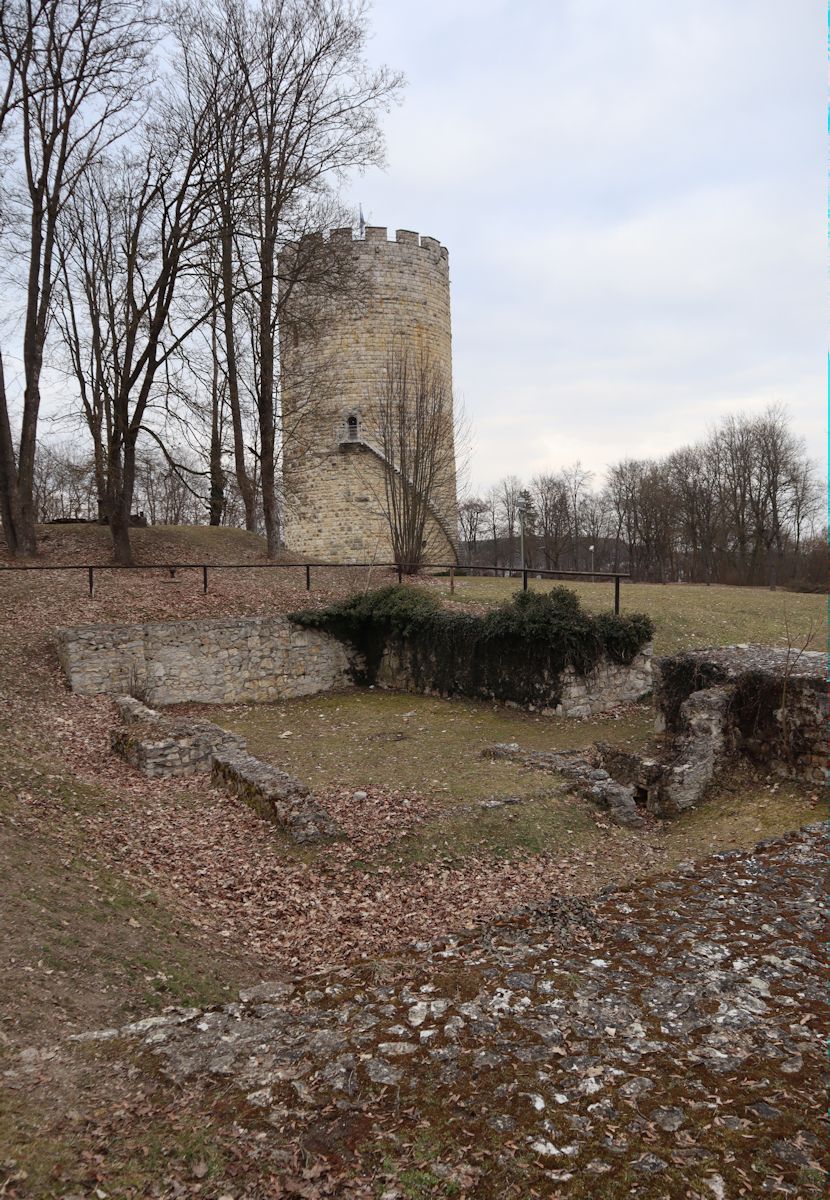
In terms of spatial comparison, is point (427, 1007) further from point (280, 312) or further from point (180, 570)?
point (280, 312)

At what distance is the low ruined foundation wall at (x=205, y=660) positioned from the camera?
13.0 meters

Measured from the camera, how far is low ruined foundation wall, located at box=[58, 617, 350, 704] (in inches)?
513

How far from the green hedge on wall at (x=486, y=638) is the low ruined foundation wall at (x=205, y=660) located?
540 millimetres

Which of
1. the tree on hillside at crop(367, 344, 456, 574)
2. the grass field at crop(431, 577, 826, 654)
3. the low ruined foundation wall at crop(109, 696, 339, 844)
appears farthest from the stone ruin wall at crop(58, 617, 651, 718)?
the tree on hillside at crop(367, 344, 456, 574)

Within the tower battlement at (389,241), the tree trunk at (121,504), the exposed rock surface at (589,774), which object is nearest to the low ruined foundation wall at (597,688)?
the exposed rock surface at (589,774)

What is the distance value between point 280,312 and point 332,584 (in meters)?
7.36

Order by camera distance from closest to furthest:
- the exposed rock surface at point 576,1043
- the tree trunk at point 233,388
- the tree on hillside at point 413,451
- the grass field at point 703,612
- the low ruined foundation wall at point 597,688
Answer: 1. the exposed rock surface at point 576,1043
2. the low ruined foundation wall at point 597,688
3. the grass field at point 703,612
4. the tree trunk at point 233,388
5. the tree on hillside at point 413,451

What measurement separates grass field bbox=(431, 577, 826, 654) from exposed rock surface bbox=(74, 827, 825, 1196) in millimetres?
7417

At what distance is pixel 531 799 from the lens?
8.50 m

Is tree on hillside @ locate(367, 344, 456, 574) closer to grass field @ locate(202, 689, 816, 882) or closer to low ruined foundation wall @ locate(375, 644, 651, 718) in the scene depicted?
grass field @ locate(202, 689, 816, 882)

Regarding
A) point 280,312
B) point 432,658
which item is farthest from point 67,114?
point 432,658

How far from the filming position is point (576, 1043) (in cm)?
405

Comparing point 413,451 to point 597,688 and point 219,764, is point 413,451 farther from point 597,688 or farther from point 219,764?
point 219,764

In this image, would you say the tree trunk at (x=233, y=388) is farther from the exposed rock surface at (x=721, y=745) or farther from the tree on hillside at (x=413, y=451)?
the exposed rock surface at (x=721, y=745)
